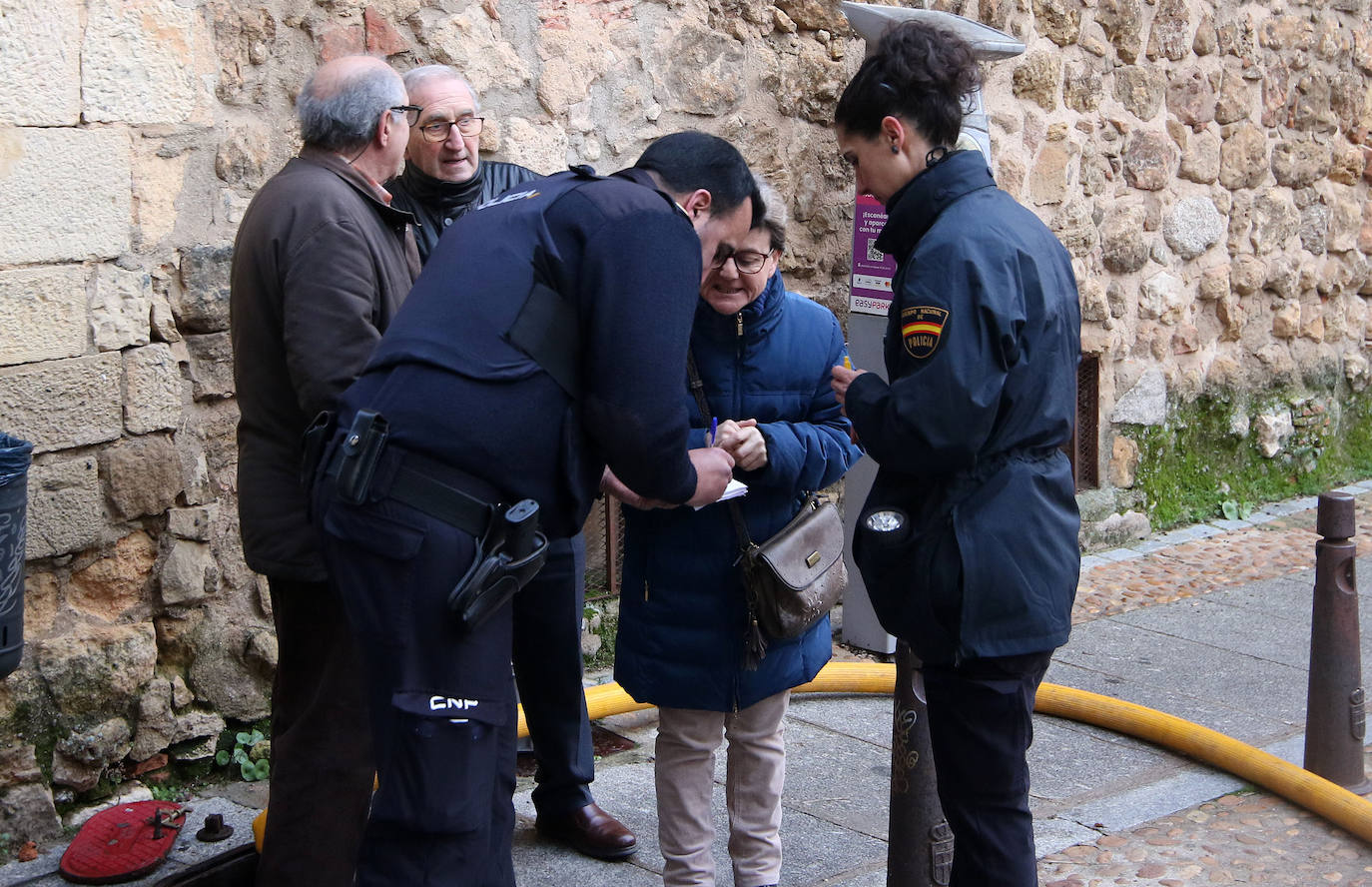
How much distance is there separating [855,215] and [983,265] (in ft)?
8.71

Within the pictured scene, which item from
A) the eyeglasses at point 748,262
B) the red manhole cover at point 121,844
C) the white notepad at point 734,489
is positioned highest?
the eyeglasses at point 748,262

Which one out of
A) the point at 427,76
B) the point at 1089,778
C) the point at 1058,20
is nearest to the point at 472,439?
the point at 427,76

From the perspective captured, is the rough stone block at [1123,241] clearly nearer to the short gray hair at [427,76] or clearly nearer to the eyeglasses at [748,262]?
the short gray hair at [427,76]

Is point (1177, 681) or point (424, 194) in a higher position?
point (424, 194)

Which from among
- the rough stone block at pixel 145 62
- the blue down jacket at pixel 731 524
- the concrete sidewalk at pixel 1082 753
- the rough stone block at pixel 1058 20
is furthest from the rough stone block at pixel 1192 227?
the rough stone block at pixel 145 62

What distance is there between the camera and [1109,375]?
6.88 meters

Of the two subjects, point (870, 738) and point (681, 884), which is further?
point (870, 738)

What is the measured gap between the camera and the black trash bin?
2.92m

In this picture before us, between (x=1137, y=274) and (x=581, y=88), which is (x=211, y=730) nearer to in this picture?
(x=581, y=88)

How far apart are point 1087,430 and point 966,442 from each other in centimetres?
468

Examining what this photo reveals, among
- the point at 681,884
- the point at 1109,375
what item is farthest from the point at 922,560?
the point at 1109,375

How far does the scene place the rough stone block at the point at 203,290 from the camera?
3826 millimetres

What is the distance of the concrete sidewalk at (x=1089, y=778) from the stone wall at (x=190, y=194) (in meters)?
0.41

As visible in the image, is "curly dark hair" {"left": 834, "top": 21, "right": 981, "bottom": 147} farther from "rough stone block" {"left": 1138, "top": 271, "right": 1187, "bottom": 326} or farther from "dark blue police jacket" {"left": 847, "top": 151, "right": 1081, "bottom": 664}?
"rough stone block" {"left": 1138, "top": 271, "right": 1187, "bottom": 326}
